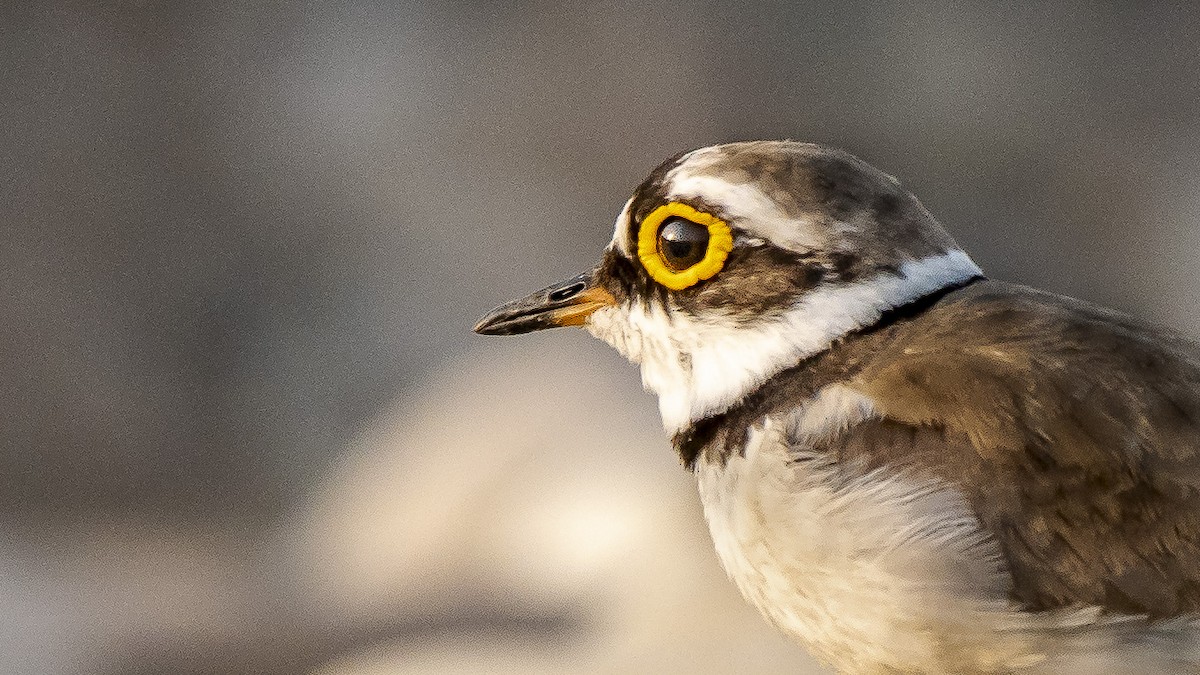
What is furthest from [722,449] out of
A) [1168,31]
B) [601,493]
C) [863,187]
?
[1168,31]

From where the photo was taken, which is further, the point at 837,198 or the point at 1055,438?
the point at 837,198

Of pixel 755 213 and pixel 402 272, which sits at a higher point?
pixel 402 272

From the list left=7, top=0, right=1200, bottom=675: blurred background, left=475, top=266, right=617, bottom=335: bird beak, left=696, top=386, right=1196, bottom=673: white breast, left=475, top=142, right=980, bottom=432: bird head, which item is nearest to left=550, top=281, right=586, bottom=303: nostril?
left=475, top=266, right=617, bottom=335: bird beak

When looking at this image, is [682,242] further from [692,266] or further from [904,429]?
[904,429]

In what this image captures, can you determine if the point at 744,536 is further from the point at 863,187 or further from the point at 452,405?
the point at 452,405

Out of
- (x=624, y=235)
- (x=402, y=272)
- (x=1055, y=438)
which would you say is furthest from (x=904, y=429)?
(x=402, y=272)

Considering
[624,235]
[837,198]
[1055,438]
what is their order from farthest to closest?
[624,235] → [837,198] → [1055,438]

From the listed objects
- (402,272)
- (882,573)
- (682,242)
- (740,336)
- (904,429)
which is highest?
(402,272)
